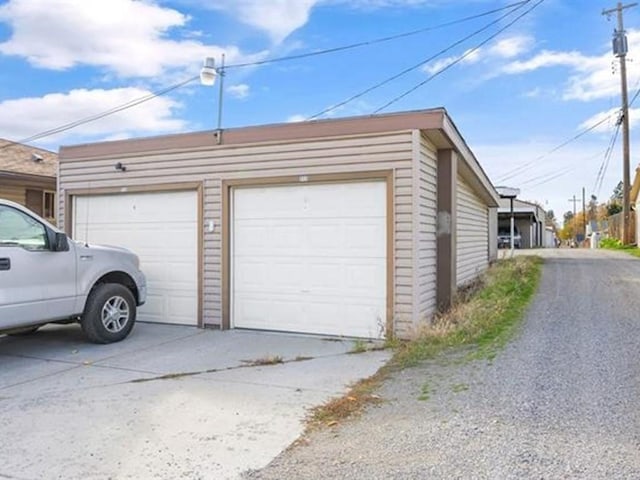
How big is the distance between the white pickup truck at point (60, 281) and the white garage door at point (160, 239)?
3.15 ft

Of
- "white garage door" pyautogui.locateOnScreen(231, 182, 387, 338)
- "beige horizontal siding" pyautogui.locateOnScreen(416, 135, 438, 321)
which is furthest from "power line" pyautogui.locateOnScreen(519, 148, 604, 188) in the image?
"white garage door" pyautogui.locateOnScreen(231, 182, 387, 338)

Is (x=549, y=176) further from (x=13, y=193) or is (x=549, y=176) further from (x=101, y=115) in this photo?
(x=13, y=193)

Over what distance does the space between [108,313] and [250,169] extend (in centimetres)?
284

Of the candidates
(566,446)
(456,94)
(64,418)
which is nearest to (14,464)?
(64,418)

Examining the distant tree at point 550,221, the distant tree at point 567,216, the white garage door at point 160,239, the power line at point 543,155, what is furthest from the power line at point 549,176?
the distant tree at point 567,216

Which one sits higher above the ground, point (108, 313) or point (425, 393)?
point (108, 313)

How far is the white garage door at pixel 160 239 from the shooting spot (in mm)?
8680

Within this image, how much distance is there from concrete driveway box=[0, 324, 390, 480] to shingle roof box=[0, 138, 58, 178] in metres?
7.07

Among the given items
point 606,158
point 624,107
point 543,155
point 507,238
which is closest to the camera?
point 624,107

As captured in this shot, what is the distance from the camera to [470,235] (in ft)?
39.6

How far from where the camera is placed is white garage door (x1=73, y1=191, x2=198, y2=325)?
28.5 feet

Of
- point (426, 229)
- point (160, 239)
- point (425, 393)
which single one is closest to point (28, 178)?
point (160, 239)

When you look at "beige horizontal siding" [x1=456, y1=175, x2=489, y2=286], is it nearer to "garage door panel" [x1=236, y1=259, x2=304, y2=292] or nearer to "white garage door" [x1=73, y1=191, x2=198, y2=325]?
"garage door panel" [x1=236, y1=259, x2=304, y2=292]

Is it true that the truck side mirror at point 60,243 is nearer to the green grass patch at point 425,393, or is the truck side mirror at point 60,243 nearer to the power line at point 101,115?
the green grass patch at point 425,393
